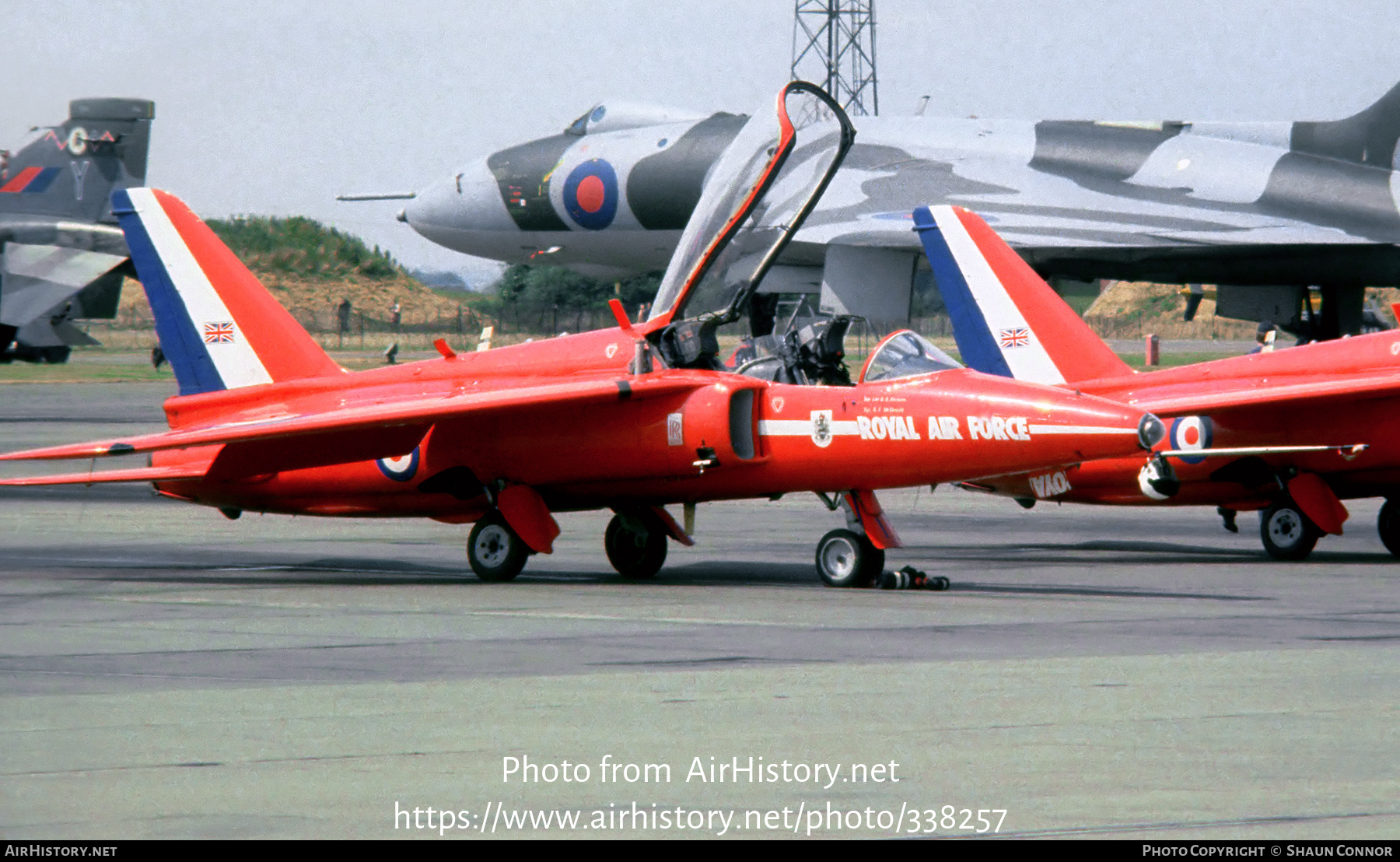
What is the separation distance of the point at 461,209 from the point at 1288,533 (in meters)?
21.2

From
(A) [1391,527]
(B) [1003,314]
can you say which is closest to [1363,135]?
(B) [1003,314]

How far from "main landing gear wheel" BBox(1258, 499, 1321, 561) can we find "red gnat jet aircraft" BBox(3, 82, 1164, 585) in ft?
14.0

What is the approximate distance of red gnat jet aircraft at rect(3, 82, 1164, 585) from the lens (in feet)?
41.4

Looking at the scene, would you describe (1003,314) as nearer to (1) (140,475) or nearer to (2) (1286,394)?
(2) (1286,394)

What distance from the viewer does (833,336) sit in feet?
47.5

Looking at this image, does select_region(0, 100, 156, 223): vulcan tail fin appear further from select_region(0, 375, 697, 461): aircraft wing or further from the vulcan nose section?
select_region(0, 375, 697, 461): aircraft wing

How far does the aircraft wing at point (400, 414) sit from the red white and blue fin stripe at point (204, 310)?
189 cm

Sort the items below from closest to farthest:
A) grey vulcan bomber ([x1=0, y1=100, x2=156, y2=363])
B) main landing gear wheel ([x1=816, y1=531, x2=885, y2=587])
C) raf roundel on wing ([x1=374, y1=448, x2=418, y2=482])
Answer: main landing gear wheel ([x1=816, y1=531, x2=885, y2=587])
raf roundel on wing ([x1=374, y1=448, x2=418, y2=482])
grey vulcan bomber ([x1=0, y1=100, x2=156, y2=363])

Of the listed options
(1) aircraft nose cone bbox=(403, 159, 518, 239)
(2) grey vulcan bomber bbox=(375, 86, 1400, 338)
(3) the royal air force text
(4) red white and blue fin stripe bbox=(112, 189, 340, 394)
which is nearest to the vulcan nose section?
(1) aircraft nose cone bbox=(403, 159, 518, 239)

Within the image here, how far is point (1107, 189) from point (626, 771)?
79.6 feet

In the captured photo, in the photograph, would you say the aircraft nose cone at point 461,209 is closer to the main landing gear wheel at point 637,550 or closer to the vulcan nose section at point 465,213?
the vulcan nose section at point 465,213

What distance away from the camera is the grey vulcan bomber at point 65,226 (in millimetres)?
43406

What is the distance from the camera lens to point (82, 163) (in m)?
47.8

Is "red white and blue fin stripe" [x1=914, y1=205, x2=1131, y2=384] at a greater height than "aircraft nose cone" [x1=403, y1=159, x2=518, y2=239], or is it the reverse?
"aircraft nose cone" [x1=403, y1=159, x2=518, y2=239]
